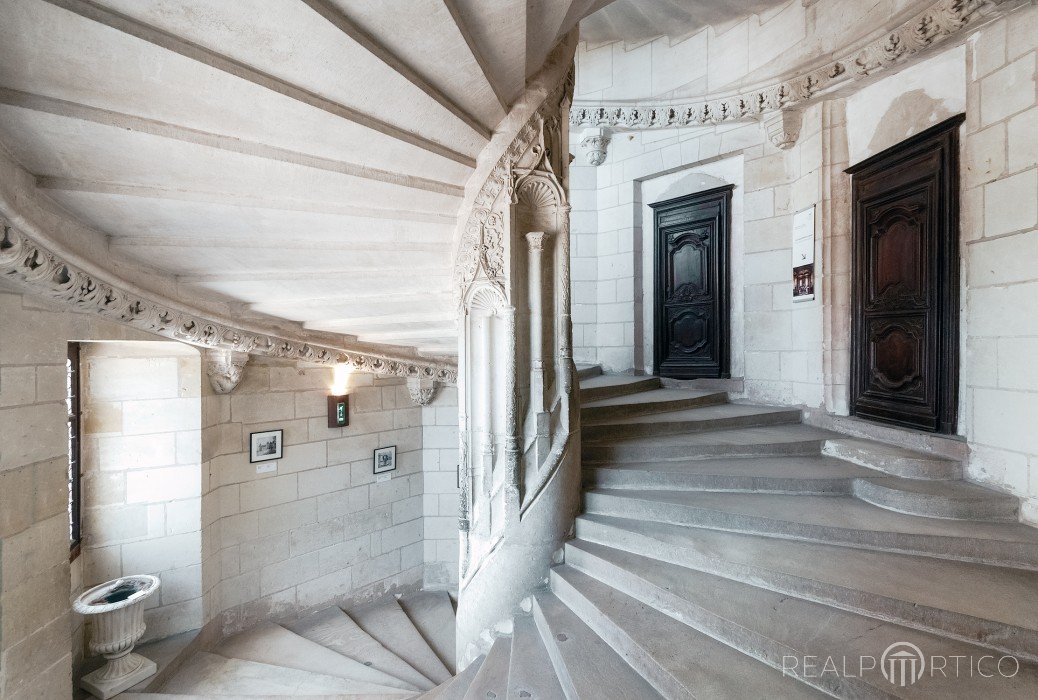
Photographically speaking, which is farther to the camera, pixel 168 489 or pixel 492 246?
pixel 168 489

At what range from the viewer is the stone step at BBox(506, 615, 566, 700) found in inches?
61.2

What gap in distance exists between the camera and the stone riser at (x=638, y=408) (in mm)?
2891

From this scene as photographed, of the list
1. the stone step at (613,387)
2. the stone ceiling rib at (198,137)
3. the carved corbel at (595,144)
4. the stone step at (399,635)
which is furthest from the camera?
the carved corbel at (595,144)

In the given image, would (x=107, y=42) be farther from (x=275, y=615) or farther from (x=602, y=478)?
(x=275, y=615)

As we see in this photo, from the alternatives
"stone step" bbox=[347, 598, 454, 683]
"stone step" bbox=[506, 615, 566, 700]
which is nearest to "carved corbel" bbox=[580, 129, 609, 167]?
"stone step" bbox=[506, 615, 566, 700]

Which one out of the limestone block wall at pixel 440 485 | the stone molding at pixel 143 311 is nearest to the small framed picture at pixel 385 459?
the limestone block wall at pixel 440 485

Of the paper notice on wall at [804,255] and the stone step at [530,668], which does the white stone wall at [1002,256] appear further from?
the stone step at [530,668]

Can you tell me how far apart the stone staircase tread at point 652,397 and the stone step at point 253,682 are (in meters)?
2.13

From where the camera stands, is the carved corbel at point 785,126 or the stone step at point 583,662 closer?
the stone step at point 583,662

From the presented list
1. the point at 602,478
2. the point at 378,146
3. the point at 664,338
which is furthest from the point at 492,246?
the point at 664,338

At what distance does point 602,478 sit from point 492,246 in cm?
126

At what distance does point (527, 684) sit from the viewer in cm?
159

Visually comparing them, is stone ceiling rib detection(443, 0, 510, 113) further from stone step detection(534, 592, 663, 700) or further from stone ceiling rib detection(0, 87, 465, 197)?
stone step detection(534, 592, 663, 700)

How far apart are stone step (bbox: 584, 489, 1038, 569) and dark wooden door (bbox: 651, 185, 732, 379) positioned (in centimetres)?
192
